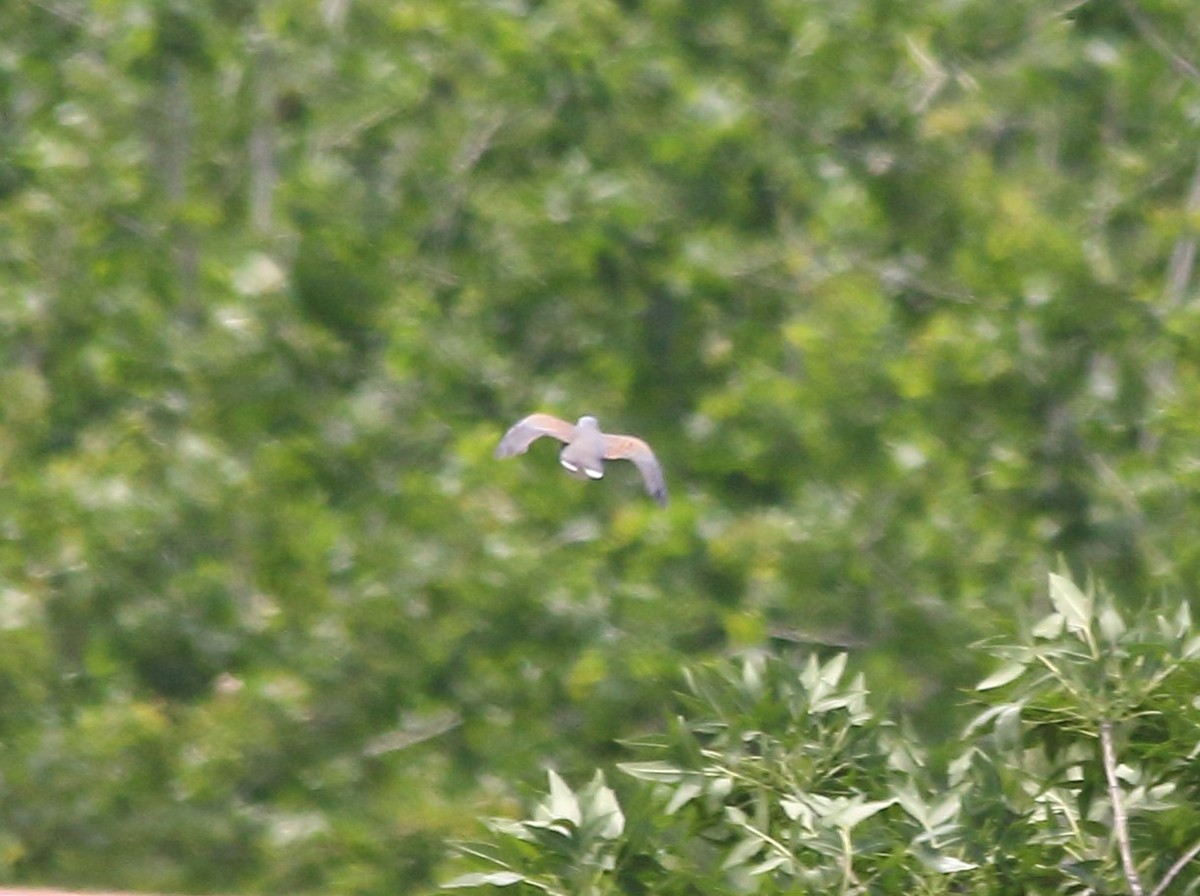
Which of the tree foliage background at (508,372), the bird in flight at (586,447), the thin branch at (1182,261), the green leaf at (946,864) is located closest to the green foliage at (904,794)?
the green leaf at (946,864)

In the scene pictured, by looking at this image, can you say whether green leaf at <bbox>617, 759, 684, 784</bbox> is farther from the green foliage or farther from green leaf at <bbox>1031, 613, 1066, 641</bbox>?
green leaf at <bbox>1031, 613, 1066, 641</bbox>

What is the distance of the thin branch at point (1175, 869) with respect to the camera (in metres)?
3.44

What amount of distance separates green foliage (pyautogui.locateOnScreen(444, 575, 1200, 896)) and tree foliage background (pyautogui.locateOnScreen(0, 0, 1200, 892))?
3.68 m

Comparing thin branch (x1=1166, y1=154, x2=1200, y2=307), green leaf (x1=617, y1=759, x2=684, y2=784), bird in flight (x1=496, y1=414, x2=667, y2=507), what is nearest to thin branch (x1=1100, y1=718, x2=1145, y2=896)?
green leaf (x1=617, y1=759, x2=684, y2=784)

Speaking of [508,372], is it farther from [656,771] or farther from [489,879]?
[489,879]

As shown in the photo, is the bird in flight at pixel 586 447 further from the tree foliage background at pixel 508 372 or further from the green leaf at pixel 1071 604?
the tree foliage background at pixel 508 372

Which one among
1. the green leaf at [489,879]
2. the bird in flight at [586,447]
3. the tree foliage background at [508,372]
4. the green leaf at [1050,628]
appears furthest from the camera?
the tree foliage background at [508,372]

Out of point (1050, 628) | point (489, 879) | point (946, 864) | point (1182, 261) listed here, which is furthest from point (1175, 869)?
point (1182, 261)

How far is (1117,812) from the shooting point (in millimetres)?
3467

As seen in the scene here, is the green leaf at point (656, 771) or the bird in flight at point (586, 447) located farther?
the bird in flight at point (586, 447)

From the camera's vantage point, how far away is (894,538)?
7.59m

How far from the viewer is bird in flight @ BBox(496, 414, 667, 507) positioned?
16.6 feet

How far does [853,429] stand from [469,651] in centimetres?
150

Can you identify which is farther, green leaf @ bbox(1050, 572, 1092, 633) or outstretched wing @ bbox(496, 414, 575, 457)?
outstretched wing @ bbox(496, 414, 575, 457)
